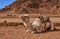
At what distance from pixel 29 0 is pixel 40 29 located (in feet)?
238

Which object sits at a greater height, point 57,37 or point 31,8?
point 57,37

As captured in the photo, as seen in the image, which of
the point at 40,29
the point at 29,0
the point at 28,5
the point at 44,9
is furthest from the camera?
the point at 29,0

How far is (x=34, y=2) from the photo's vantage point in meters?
76.8

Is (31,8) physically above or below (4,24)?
below

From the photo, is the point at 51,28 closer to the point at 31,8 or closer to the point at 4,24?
the point at 4,24

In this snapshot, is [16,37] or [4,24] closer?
[16,37]

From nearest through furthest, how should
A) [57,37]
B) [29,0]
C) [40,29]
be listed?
[57,37]
[40,29]
[29,0]

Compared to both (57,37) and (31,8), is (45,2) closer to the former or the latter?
(31,8)

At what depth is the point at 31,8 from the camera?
71.2 m

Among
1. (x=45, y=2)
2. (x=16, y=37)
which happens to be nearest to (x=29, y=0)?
(x=45, y=2)

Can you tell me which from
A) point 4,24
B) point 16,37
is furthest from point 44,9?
point 16,37

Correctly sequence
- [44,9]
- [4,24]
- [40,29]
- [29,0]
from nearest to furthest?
[40,29], [4,24], [44,9], [29,0]

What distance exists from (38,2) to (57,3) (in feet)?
29.5

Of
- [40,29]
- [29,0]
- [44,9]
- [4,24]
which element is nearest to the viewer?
[40,29]
